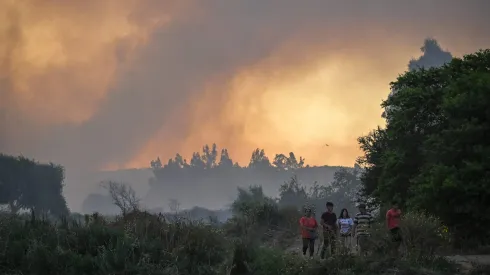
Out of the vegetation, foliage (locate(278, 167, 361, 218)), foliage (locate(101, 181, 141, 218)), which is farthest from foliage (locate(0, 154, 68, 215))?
foliage (locate(101, 181, 141, 218))

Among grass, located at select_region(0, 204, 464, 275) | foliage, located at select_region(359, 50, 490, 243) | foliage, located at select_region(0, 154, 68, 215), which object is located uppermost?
foliage, located at select_region(0, 154, 68, 215)

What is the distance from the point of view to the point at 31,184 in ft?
295

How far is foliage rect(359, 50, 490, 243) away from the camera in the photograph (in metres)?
25.1

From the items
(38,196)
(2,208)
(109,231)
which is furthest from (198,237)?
(38,196)

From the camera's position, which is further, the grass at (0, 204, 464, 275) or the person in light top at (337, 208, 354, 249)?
the person in light top at (337, 208, 354, 249)

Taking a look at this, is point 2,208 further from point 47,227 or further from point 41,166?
point 41,166

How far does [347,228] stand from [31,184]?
79755 mm

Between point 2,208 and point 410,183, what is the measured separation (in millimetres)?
20049

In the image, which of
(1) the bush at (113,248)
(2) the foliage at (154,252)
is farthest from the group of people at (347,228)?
(1) the bush at (113,248)

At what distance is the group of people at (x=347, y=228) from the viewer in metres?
17.7

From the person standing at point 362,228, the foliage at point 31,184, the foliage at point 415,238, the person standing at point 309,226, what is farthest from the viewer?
the foliage at point 31,184

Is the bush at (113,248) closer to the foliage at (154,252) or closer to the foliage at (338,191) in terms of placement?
the foliage at (154,252)

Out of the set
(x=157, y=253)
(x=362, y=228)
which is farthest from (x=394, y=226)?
(x=157, y=253)

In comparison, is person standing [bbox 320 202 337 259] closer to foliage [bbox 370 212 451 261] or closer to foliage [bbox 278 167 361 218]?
foliage [bbox 370 212 451 261]
